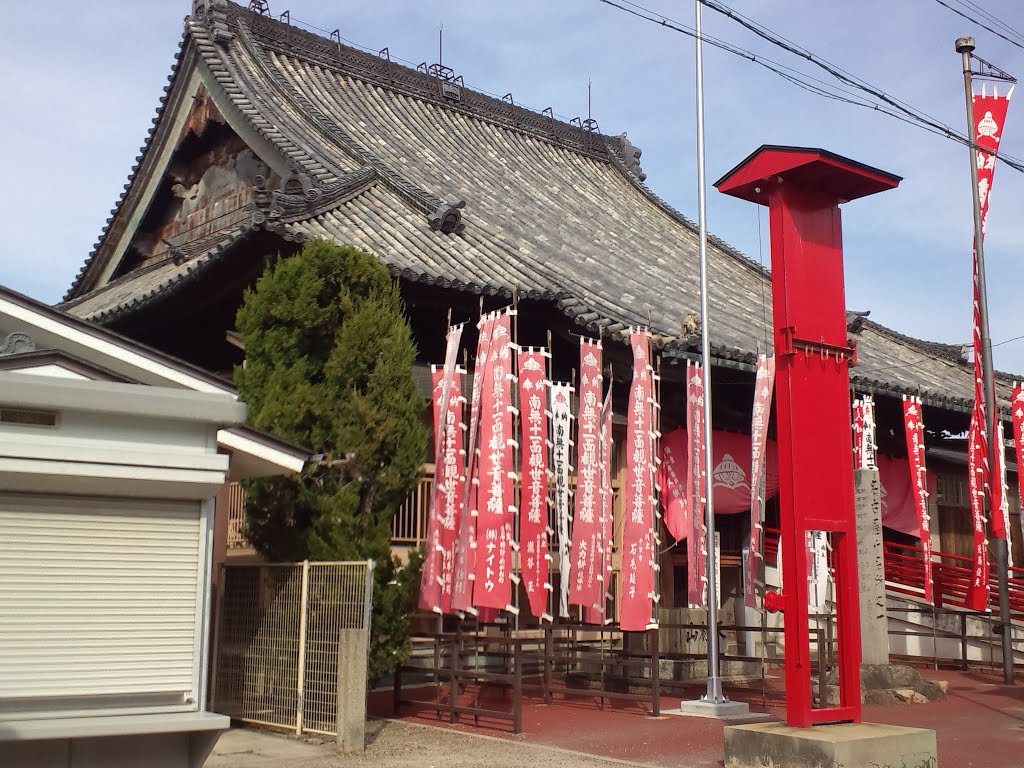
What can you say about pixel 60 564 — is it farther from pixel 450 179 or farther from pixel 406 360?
pixel 450 179

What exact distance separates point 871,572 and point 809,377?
6633 mm

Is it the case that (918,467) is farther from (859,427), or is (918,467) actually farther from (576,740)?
(576,740)

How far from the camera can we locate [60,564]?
26.5 ft

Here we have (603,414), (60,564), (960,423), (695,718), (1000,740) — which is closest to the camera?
(60,564)

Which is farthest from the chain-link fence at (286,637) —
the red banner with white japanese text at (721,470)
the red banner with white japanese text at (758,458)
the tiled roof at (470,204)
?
the red banner with white japanese text at (721,470)

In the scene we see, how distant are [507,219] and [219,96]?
542 centimetres

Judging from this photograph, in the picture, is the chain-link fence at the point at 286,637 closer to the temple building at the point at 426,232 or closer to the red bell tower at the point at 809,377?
the temple building at the point at 426,232

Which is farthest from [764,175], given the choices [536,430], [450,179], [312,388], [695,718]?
[450,179]

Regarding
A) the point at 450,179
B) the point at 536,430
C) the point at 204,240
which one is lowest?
the point at 536,430

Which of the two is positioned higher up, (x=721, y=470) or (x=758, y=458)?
(x=721, y=470)

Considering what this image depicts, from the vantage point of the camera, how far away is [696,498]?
1415cm

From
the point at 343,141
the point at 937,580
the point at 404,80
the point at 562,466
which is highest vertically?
the point at 404,80

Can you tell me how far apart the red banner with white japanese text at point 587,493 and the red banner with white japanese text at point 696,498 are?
4.78 ft

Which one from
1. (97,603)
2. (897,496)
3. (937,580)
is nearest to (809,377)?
(97,603)
